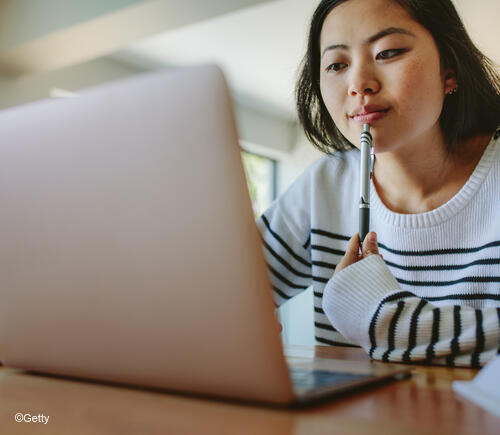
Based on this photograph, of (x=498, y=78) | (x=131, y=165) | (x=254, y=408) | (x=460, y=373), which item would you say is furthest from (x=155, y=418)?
(x=498, y=78)

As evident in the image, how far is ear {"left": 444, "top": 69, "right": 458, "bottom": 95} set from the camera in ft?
3.42

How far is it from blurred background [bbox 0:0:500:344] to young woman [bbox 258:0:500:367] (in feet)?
4.27

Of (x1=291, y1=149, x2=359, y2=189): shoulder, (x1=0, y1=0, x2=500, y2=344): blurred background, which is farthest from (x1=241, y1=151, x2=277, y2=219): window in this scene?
(x1=291, y1=149, x2=359, y2=189): shoulder

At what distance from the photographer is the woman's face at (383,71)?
0.93 meters

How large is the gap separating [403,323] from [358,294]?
67 millimetres

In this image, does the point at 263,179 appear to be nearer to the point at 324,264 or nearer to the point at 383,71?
the point at 324,264

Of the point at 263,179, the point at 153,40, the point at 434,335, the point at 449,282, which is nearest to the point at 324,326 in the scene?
the point at 449,282

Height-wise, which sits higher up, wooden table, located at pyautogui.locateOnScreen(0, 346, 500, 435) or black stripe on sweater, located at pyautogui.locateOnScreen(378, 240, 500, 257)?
black stripe on sweater, located at pyautogui.locateOnScreen(378, 240, 500, 257)

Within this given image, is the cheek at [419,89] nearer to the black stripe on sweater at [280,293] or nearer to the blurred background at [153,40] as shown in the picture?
the black stripe on sweater at [280,293]

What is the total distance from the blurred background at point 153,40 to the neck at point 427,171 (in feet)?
4.59

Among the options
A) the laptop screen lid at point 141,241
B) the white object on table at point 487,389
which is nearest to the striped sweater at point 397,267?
the white object on table at point 487,389

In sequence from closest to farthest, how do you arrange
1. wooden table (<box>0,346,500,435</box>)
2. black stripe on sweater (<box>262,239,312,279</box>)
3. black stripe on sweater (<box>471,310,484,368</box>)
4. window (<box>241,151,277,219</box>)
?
wooden table (<box>0,346,500,435</box>) → black stripe on sweater (<box>471,310,484,368</box>) → black stripe on sweater (<box>262,239,312,279</box>) → window (<box>241,151,277,219</box>)

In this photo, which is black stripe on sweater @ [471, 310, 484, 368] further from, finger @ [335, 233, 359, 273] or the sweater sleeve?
finger @ [335, 233, 359, 273]

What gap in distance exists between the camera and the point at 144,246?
38 cm
